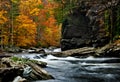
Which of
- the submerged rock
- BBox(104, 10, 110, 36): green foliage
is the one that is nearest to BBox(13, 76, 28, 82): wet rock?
the submerged rock

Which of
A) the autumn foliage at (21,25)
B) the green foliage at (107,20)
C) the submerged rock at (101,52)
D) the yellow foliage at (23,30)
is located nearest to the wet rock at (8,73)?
the submerged rock at (101,52)

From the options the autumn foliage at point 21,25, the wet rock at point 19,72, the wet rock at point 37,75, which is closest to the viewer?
the wet rock at point 19,72

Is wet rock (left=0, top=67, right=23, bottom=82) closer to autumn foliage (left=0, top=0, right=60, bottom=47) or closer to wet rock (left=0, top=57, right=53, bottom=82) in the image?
wet rock (left=0, top=57, right=53, bottom=82)

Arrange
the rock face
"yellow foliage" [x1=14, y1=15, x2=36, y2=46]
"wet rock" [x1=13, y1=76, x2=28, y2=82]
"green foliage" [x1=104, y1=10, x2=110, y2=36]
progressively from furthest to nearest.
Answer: "yellow foliage" [x1=14, y1=15, x2=36, y2=46] → the rock face → "green foliage" [x1=104, y1=10, x2=110, y2=36] → "wet rock" [x1=13, y1=76, x2=28, y2=82]

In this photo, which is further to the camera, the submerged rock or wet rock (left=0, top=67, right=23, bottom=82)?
the submerged rock

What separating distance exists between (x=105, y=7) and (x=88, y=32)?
13.5 feet

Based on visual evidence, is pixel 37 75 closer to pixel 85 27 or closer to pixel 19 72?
pixel 19 72

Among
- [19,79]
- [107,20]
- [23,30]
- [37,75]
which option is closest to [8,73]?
[19,79]

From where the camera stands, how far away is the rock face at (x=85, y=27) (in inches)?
1346

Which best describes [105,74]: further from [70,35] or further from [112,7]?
[70,35]

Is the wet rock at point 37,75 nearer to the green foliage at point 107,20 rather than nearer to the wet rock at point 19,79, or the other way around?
the wet rock at point 19,79

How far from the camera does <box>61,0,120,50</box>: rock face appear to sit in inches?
1346

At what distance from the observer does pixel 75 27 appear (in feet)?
123

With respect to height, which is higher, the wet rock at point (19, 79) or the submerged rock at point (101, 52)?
the wet rock at point (19, 79)
